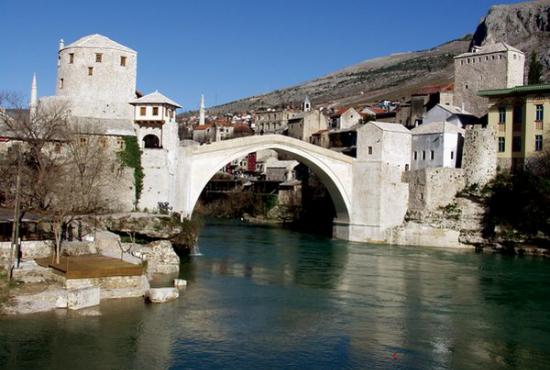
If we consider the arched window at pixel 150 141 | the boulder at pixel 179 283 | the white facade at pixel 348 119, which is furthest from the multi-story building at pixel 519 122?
the boulder at pixel 179 283

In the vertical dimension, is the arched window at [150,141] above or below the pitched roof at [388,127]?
below

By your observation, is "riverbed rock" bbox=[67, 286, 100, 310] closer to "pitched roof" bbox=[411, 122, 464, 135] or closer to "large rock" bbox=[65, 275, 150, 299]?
"large rock" bbox=[65, 275, 150, 299]

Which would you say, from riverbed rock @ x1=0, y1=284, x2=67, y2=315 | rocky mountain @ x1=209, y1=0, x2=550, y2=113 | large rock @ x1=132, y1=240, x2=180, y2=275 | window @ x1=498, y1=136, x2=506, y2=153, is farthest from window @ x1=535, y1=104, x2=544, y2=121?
riverbed rock @ x1=0, y1=284, x2=67, y2=315

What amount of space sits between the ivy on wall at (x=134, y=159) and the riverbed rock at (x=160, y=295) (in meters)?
11.0

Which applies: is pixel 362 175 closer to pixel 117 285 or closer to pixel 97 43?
pixel 97 43

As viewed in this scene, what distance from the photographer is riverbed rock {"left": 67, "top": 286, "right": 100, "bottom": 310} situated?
1692 centimetres

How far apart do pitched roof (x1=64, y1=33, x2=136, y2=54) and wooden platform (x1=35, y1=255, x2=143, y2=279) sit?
15.6m

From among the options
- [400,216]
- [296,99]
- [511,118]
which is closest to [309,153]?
[400,216]

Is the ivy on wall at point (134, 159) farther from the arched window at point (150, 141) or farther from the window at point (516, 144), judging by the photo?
the window at point (516, 144)

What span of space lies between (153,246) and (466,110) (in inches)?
1151

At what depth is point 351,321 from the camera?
59.6 feet

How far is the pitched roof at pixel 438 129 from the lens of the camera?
131 ft

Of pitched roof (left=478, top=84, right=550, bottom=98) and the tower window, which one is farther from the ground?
pitched roof (left=478, top=84, right=550, bottom=98)

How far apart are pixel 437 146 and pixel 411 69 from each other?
92.1 metres
